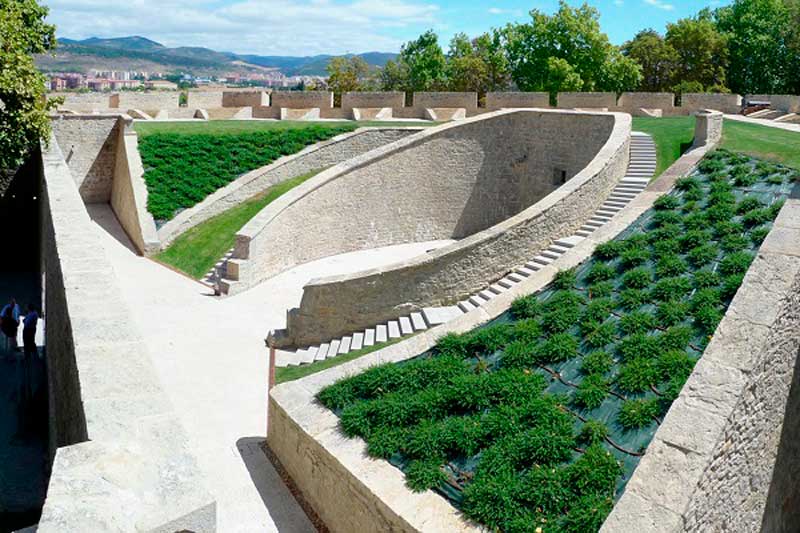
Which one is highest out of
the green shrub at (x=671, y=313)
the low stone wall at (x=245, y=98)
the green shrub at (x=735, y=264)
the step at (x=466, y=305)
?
the low stone wall at (x=245, y=98)

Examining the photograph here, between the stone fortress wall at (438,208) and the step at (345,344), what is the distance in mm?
308

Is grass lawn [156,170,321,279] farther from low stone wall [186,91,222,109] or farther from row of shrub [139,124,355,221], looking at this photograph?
low stone wall [186,91,222,109]

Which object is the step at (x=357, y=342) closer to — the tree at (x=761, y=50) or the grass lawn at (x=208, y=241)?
the grass lawn at (x=208, y=241)

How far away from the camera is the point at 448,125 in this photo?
22.1 meters

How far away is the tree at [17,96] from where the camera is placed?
1589 centimetres

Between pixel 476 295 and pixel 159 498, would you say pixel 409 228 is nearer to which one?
pixel 476 295

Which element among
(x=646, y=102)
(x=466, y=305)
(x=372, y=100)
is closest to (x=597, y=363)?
(x=466, y=305)

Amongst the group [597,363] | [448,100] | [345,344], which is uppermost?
[448,100]

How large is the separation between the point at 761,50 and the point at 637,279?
36853mm

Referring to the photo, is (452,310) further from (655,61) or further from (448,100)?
(655,61)

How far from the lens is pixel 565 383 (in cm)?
910

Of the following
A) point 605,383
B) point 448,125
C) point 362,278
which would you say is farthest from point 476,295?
point 448,125

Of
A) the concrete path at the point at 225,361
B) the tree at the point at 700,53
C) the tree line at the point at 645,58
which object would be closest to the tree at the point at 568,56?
the tree line at the point at 645,58

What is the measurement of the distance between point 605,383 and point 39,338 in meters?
11.9
